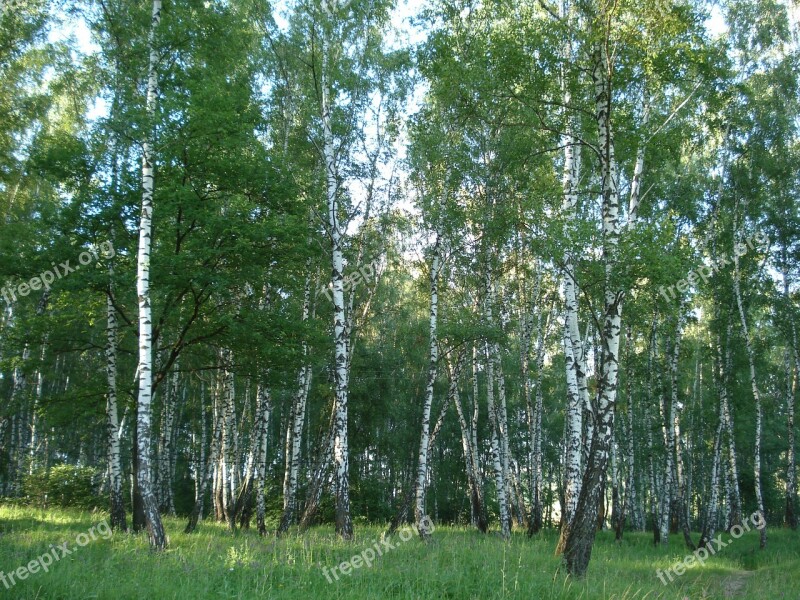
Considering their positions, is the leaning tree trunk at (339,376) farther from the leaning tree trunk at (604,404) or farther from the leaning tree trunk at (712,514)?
the leaning tree trunk at (712,514)

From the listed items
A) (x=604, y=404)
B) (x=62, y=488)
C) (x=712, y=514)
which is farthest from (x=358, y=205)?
(x=712, y=514)

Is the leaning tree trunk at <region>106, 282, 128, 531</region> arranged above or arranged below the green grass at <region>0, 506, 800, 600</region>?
above

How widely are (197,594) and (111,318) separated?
795 centimetres

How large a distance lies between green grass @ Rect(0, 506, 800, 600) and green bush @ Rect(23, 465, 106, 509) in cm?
648

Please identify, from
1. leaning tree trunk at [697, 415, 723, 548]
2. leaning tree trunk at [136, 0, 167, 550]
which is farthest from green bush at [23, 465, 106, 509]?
leaning tree trunk at [697, 415, 723, 548]

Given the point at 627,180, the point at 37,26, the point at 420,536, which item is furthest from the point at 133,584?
the point at 627,180

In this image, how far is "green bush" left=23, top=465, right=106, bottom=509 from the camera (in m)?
16.7

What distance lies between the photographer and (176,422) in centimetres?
2619

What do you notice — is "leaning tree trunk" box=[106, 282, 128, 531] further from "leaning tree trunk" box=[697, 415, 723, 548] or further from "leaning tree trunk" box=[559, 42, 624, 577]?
"leaning tree trunk" box=[697, 415, 723, 548]

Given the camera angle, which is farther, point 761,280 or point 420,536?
point 761,280

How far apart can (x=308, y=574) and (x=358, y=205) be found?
39.9ft

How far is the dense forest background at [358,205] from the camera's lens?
9.66 m

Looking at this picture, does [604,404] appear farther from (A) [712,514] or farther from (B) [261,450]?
(A) [712,514]

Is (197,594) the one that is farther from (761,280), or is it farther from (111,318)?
(761,280)
